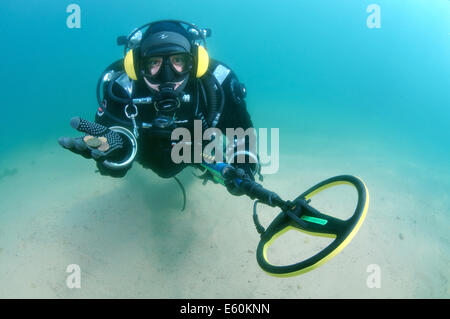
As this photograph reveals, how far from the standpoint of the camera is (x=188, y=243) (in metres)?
4.20

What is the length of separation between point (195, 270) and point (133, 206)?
5.67ft

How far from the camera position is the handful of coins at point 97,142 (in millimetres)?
1893

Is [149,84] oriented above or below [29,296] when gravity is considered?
above

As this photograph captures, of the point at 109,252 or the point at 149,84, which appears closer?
the point at 149,84

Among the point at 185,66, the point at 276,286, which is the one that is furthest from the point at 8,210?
the point at 276,286

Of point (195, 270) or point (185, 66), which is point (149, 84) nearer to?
point (185, 66)

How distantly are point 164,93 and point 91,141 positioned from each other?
106 cm

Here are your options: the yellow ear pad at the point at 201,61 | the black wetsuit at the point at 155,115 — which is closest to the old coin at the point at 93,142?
the black wetsuit at the point at 155,115

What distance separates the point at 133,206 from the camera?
4875 millimetres

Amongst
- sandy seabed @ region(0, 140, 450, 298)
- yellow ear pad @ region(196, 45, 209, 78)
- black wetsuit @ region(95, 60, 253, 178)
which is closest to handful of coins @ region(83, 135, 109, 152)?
black wetsuit @ region(95, 60, 253, 178)

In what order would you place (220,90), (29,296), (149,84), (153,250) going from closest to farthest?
(149,84) < (220,90) < (29,296) < (153,250)

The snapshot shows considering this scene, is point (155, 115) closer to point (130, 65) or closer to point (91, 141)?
point (130, 65)

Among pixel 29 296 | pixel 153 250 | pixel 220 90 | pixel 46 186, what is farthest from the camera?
pixel 46 186

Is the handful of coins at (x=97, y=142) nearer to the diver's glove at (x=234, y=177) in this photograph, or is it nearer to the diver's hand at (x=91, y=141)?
the diver's hand at (x=91, y=141)
